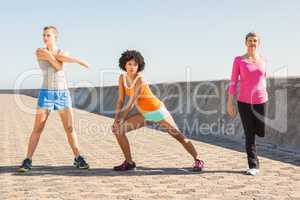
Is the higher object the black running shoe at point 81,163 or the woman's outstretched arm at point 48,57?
the woman's outstretched arm at point 48,57

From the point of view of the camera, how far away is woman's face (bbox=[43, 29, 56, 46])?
655cm

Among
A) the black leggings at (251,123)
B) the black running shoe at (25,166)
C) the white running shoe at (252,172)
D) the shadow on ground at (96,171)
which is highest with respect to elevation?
the black leggings at (251,123)

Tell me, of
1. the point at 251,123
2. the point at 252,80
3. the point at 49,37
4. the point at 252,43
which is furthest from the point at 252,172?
the point at 49,37

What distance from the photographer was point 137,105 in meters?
6.51

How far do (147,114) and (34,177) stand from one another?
179cm

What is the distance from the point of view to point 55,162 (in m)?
7.67

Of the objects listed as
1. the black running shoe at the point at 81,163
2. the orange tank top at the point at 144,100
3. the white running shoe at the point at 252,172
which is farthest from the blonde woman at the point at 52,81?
the white running shoe at the point at 252,172

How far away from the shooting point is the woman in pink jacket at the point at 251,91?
6445mm

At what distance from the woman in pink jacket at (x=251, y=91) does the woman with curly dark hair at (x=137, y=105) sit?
2.62 feet

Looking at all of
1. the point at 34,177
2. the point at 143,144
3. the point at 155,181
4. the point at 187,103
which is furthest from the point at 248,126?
the point at 187,103

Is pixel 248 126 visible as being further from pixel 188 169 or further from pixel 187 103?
pixel 187 103

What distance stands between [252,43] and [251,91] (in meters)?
0.68

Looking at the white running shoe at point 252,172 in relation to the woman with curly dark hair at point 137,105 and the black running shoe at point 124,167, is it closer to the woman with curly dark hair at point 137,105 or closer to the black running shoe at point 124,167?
the woman with curly dark hair at point 137,105

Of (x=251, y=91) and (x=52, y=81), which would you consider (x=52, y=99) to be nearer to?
(x=52, y=81)
